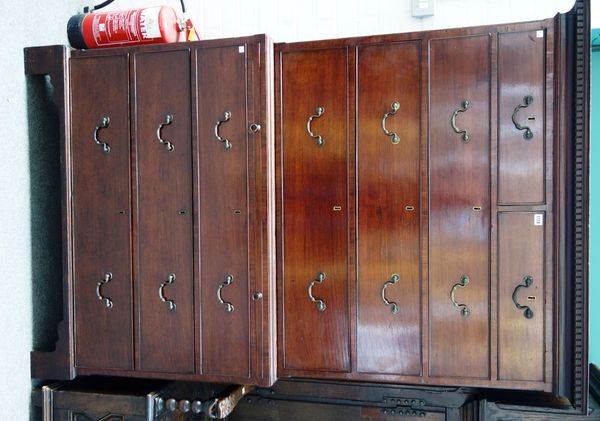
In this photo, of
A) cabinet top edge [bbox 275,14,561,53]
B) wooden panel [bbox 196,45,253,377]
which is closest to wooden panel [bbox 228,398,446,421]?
wooden panel [bbox 196,45,253,377]

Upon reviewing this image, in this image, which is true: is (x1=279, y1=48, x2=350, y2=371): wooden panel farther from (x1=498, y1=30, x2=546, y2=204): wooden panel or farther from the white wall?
the white wall

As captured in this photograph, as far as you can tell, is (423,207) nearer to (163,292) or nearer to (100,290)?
(163,292)

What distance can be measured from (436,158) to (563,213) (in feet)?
1.75

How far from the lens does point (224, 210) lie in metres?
2.15

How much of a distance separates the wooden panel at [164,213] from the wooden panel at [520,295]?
133 centimetres

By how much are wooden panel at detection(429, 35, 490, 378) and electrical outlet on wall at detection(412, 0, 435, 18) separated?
75 cm

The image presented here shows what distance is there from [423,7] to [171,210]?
173 cm

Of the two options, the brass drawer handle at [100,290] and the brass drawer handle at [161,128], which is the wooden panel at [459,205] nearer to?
the brass drawer handle at [161,128]

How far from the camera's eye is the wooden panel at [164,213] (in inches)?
86.0

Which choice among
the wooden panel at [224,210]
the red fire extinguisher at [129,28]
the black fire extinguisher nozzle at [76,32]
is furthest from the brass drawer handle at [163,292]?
the black fire extinguisher nozzle at [76,32]

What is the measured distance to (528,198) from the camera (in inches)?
77.1

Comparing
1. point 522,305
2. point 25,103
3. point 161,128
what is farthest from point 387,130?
point 25,103

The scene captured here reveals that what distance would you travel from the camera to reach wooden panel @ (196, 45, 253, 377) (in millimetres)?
2129

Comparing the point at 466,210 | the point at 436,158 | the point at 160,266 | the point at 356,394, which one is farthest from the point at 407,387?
the point at 160,266
